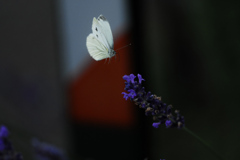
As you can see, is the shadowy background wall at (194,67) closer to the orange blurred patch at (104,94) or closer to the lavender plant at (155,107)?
the orange blurred patch at (104,94)

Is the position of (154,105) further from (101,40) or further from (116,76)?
(116,76)

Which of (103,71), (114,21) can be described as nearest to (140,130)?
(103,71)

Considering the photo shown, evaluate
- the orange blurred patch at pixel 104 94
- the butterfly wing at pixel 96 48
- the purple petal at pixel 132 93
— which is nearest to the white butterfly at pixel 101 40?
the butterfly wing at pixel 96 48

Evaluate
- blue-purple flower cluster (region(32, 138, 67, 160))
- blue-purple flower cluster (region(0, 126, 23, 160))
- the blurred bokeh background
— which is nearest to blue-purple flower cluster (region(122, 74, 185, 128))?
blue-purple flower cluster (region(0, 126, 23, 160))

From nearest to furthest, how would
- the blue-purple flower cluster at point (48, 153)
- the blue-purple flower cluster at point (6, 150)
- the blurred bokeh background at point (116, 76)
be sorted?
the blue-purple flower cluster at point (6, 150), the blue-purple flower cluster at point (48, 153), the blurred bokeh background at point (116, 76)

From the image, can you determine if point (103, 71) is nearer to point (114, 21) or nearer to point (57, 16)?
point (114, 21)

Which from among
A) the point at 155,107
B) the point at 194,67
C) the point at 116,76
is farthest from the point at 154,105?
the point at 194,67
